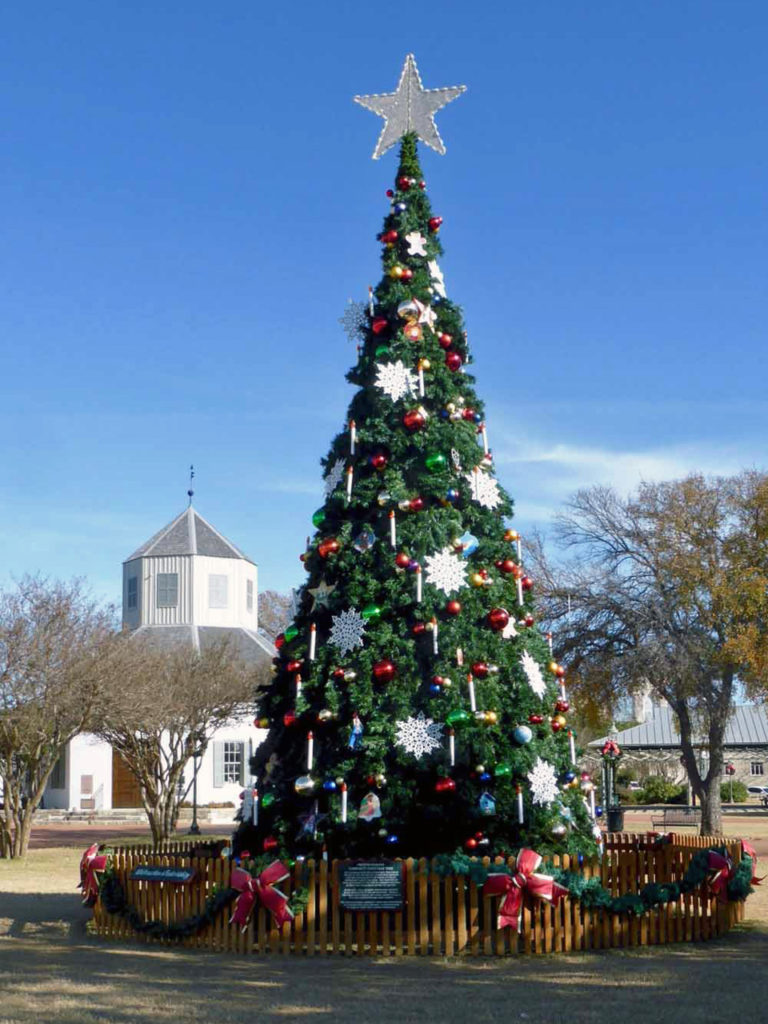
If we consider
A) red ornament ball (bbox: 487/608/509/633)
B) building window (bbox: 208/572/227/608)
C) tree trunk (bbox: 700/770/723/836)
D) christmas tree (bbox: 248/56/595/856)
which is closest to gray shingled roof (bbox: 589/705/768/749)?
building window (bbox: 208/572/227/608)

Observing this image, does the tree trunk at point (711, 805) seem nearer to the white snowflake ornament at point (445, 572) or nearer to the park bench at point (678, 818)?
the park bench at point (678, 818)

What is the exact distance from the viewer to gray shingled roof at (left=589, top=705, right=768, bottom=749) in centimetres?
5400

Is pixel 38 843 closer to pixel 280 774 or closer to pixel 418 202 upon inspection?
pixel 280 774

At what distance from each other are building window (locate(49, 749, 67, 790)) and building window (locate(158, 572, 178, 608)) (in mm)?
7945

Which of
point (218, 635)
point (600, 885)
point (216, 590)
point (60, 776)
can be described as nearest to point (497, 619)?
point (600, 885)

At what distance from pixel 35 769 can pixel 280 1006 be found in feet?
62.8

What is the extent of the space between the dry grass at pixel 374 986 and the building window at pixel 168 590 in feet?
119

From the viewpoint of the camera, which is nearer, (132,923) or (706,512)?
(132,923)

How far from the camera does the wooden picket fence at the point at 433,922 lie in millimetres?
10414

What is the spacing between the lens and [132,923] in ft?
38.9

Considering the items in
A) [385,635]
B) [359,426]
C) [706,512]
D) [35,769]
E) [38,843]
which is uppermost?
[706,512]

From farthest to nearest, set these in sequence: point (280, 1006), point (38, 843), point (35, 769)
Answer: point (38, 843) → point (35, 769) → point (280, 1006)

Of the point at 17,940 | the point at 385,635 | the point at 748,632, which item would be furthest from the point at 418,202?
the point at 748,632

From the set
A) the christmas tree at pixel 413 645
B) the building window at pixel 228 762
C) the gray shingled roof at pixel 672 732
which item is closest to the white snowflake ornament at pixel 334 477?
the christmas tree at pixel 413 645
